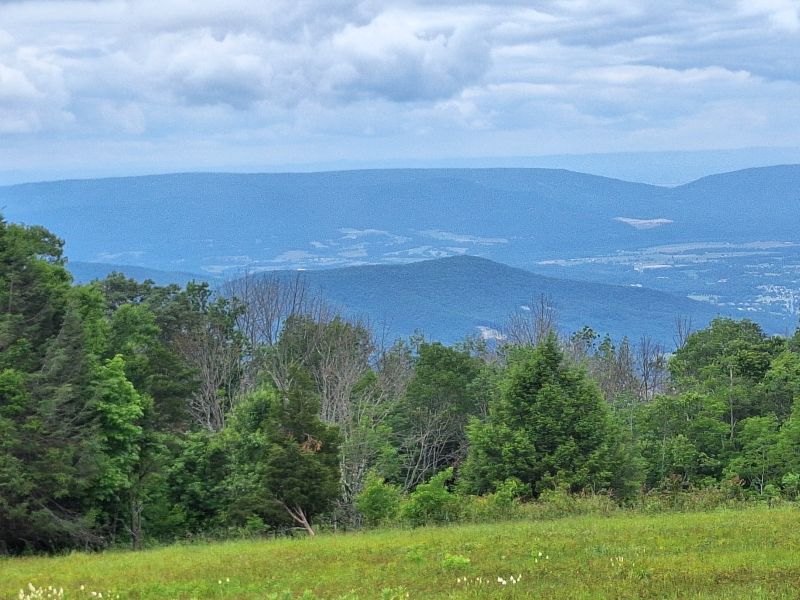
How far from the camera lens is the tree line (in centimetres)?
2859

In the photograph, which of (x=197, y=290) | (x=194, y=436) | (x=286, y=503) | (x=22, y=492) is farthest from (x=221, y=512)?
(x=197, y=290)

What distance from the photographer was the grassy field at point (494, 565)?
1253 centimetres

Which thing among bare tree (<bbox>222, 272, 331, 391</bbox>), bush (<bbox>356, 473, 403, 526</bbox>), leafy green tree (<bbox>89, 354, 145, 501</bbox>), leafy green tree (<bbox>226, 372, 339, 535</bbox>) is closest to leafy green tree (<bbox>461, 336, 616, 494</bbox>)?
bush (<bbox>356, 473, 403, 526</bbox>)

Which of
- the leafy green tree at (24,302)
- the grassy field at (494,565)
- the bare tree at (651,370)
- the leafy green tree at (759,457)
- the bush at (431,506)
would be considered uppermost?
the leafy green tree at (24,302)

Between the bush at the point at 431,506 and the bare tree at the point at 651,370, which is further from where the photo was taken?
the bare tree at the point at 651,370

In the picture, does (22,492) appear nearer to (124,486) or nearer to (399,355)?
(124,486)

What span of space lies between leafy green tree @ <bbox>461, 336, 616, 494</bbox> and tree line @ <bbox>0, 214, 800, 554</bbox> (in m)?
0.07

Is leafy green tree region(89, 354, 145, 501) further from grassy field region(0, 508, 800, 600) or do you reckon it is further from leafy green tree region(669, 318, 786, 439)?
leafy green tree region(669, 318, 786, 439)

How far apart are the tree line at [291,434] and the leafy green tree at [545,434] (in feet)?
0.23

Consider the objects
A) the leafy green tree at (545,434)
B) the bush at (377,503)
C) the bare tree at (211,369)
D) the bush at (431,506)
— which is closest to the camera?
the bush at (431,506)

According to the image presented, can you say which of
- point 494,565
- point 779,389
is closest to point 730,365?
point 779,389

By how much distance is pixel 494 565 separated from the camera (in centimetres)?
1470

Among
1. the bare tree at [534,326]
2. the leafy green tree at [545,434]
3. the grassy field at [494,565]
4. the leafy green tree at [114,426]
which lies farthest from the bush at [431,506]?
the bare tree at [534,326]

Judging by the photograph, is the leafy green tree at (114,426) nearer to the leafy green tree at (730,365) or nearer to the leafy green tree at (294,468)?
the leafy green tree at (294,468)
